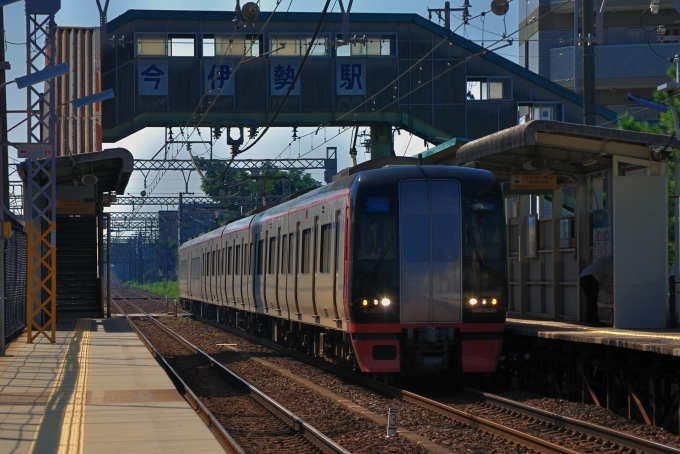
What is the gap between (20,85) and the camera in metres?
18.6

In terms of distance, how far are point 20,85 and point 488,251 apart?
29.2ft

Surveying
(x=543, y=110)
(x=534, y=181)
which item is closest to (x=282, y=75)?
(x=543, y=110)

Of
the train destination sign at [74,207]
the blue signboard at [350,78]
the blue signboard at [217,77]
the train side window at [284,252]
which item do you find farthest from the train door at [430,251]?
the blue signboard at [350,78]

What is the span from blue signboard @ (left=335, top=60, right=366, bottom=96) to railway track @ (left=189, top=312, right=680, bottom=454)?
21829mm

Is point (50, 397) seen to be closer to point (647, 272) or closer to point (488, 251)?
point (488, 251)

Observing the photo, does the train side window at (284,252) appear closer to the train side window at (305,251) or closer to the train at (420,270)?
the train side window at (305,251)

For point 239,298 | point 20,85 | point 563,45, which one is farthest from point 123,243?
point 20,85

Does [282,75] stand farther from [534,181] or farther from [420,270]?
[420,270]

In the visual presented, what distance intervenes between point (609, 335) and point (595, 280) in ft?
7.73

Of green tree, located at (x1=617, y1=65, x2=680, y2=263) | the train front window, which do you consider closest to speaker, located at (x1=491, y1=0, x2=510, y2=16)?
green tree, located at (x1=617, y1=65, x2=680, y2=263)

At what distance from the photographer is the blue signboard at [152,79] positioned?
34.8 meters

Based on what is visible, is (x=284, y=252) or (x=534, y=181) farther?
(x=284, y=252)

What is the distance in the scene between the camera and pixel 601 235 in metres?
15.1

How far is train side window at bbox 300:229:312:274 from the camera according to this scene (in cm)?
1692
